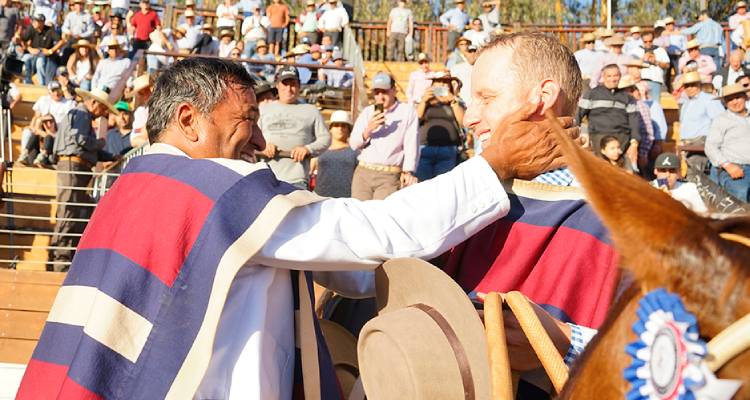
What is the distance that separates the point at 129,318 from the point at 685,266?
1618 millimetres

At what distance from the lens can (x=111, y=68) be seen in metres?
15.6

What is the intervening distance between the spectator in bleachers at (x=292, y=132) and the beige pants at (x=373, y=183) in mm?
501

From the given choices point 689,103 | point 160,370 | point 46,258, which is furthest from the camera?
point 689,103

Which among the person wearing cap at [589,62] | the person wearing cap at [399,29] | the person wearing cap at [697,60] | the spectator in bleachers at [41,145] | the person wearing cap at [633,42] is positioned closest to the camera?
the spectator in bleachers at [41,145]

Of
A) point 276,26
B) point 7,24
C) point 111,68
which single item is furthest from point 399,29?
point 7,24

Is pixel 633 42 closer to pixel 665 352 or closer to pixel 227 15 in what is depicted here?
pixel 227 15

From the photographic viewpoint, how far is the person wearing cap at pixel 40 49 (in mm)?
18000

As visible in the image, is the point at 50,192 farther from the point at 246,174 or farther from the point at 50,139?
the point at 246,174

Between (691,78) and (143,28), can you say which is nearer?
(691,78)

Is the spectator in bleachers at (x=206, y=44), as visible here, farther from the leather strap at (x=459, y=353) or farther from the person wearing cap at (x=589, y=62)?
the leather strap at (x=459, y=353)

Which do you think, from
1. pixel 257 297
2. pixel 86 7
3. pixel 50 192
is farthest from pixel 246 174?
pixel 86 7

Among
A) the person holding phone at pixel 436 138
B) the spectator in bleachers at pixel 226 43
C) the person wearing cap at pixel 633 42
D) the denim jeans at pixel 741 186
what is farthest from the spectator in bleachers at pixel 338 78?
the denim jeans at pixel 741 186

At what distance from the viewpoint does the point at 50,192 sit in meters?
11.6

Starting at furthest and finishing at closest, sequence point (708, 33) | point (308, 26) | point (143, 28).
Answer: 1. point (308, 26)
2. point (708, 33)
3. point (143, 28)
